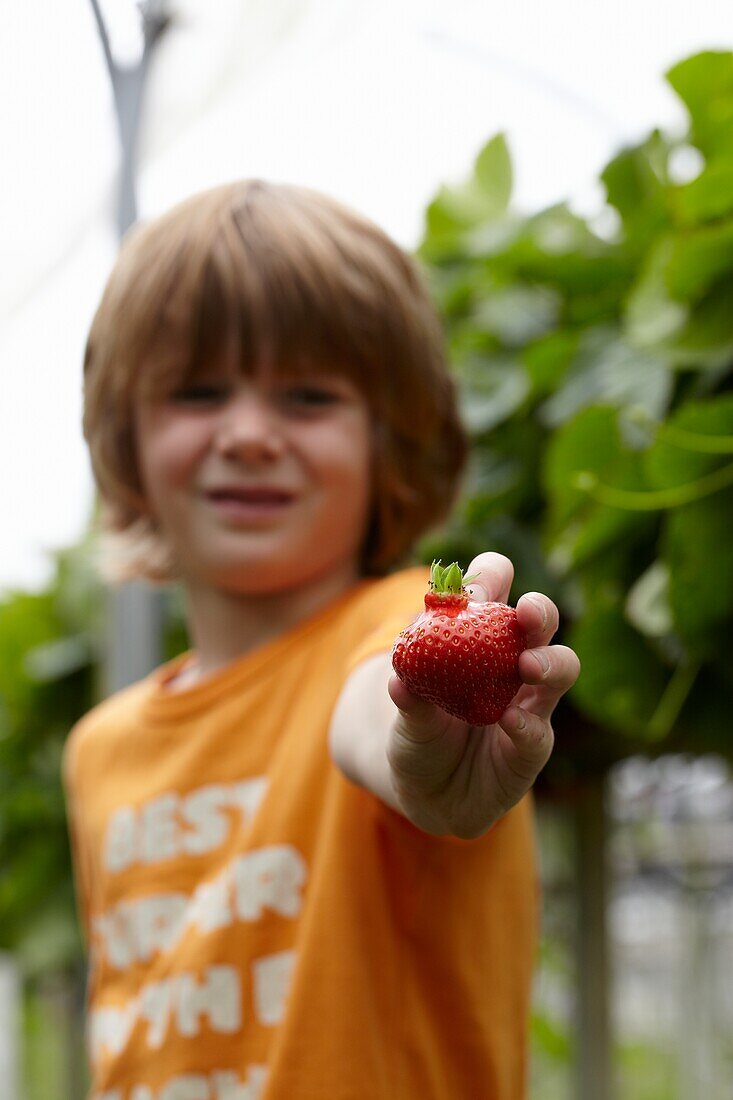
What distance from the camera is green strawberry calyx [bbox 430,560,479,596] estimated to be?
0.98 feet

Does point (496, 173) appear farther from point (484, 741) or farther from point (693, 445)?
point (484, 741)

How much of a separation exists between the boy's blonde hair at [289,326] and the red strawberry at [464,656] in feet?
1.22

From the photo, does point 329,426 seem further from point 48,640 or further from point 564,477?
point 48,640

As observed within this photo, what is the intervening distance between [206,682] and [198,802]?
0.07m

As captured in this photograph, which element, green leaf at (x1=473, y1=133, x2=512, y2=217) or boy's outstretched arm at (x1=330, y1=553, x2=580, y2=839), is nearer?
boy's outstretched arm at (x1=330, y1=553, x2=580, y2=839)

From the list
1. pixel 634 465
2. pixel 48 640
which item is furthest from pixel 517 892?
pixel 48 640

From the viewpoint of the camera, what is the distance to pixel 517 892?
23.3 inches

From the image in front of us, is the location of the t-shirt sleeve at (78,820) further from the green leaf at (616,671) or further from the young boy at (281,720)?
the green leaf at (616,671)

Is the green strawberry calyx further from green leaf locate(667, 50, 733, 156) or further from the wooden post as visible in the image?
the wooden post

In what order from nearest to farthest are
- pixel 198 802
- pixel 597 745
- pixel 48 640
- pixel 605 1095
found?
1. pixel 198 802
2. pixel 597 745
3. pixel 605 1095
4. pixel 48 640

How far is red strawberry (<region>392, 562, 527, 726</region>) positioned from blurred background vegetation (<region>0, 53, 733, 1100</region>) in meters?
0.32

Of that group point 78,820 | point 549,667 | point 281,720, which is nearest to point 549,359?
point 281,720

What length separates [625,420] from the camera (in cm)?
69

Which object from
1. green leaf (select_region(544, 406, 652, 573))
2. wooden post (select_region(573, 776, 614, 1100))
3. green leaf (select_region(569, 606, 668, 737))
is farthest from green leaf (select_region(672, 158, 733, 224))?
wooden post (select_region(573, 776, 614, 1100))
